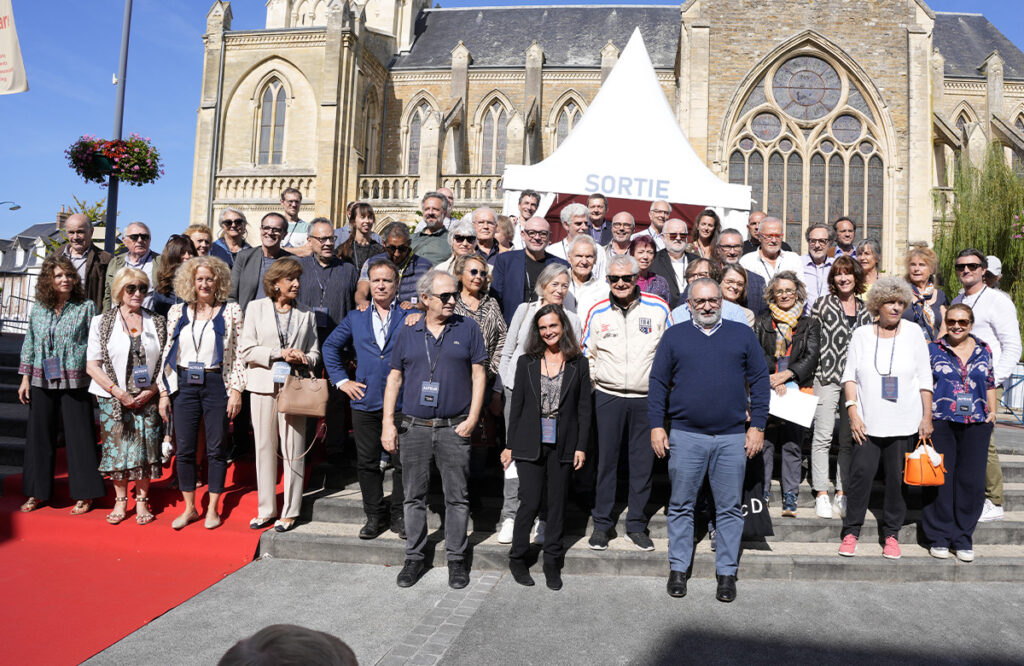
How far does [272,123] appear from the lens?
2577 centimetres

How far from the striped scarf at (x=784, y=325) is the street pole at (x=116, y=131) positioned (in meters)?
8.37

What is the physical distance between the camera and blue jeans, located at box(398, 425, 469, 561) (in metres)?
4.27

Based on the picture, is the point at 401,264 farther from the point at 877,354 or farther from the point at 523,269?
the point at 877,354

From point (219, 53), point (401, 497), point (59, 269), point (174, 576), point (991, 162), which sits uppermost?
point (219, 53)

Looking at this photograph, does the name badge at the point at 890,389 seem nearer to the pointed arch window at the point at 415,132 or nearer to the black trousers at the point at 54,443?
the black trousers at the point at 54,443

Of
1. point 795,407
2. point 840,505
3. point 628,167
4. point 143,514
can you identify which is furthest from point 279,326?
point 628,167

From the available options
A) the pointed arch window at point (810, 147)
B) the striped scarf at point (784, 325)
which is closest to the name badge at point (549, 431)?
the striped scarf at point (784, 325)

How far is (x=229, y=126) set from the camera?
2581 centimetres

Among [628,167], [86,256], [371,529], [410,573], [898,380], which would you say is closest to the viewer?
[410,573]

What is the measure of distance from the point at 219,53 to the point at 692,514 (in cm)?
2802

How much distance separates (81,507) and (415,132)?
84.6 ft

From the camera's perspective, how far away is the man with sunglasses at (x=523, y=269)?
527cm

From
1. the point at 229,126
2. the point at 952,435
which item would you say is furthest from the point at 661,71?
the point at 952,435

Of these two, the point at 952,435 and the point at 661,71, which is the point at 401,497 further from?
the point at 661,71
